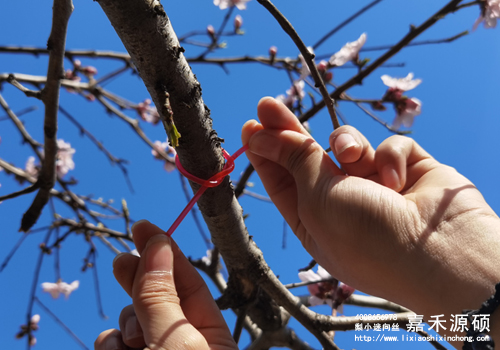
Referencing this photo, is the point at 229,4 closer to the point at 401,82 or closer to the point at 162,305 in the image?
the point at 401,82

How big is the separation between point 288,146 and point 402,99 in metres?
0.79

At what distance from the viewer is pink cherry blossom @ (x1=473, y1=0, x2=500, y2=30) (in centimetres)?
128

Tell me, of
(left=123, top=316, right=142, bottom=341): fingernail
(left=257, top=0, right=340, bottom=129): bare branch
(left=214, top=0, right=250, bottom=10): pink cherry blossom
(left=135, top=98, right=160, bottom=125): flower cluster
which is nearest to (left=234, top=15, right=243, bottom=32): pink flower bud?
(left=214, top=0, right=250, bottom=10): pink cherry blossom

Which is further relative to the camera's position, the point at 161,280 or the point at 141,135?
the point at 141,135

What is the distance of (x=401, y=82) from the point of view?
131 centimetres

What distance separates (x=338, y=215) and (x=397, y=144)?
10.7 inches

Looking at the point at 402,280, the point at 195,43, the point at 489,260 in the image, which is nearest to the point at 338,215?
the point at 402,280

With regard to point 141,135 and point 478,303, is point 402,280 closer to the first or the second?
point 478,303

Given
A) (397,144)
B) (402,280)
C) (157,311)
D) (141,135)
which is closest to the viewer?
(157,311)

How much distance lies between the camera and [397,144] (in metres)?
0.83

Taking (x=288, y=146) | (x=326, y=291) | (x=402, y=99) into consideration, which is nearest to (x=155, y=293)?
(x=288, y=146)

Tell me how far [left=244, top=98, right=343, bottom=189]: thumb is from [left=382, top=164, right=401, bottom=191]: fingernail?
12 centimetres

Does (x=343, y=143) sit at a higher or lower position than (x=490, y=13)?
lower

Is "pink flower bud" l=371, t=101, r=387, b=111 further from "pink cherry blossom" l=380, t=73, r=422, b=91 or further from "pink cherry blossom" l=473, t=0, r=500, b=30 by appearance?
"pink cherry blossom" l=473, t=0, r=500, b=30
